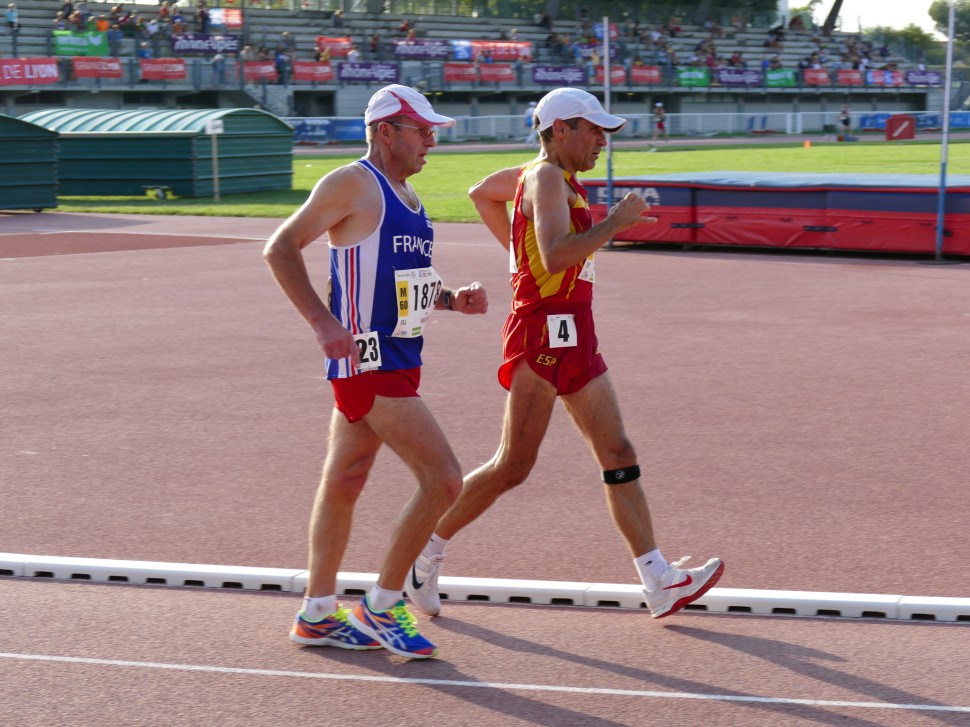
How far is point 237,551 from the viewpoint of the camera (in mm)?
6105

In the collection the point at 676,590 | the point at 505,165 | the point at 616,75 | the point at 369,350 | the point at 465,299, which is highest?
the point at 616,75

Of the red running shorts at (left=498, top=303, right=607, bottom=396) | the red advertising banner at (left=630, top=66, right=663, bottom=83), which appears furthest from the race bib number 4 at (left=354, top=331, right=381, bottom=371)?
the red advertising banner at (left=630, top=66, right=663, bottom=83)

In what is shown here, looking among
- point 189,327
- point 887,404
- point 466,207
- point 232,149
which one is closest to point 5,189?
point 232,149

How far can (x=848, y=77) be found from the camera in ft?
255

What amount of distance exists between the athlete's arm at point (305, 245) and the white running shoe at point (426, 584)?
3.34ft

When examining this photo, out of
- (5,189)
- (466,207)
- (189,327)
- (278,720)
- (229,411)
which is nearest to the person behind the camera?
(278,720)

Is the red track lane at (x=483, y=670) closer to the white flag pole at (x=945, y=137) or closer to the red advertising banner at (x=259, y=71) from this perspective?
the white flag pole at (x=945, y=137)

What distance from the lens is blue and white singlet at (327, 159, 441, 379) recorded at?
4.75 meters

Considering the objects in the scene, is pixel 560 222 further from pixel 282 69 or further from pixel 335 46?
pixel 335 46

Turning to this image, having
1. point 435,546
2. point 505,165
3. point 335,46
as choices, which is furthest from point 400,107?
point 335,46

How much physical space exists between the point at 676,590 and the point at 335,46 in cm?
5785

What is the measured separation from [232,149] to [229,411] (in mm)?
22863

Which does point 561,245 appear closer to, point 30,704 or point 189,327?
point 30,704

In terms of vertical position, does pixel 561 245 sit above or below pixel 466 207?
above
